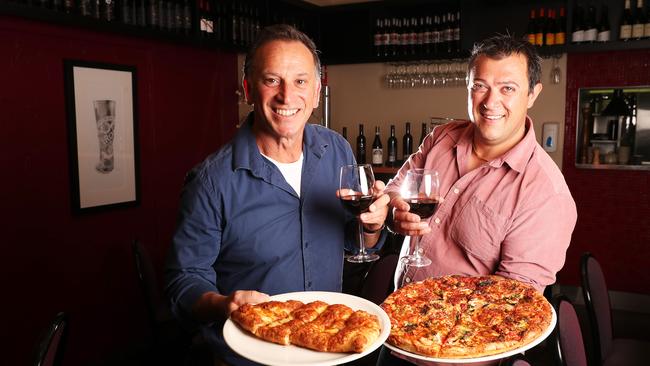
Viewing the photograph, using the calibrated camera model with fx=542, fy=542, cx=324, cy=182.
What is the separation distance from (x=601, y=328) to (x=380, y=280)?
1011mm

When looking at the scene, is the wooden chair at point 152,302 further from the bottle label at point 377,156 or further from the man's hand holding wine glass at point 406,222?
the bottle label at point 377,156

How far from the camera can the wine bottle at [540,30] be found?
4.76 metres

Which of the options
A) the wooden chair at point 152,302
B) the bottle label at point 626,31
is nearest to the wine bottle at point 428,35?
the bottle label at point 626,31

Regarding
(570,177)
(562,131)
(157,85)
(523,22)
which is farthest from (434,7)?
(157,85)

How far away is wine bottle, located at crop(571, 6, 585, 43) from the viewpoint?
A: 15.1 ft

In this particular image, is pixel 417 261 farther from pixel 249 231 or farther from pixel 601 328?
pixel 601 328

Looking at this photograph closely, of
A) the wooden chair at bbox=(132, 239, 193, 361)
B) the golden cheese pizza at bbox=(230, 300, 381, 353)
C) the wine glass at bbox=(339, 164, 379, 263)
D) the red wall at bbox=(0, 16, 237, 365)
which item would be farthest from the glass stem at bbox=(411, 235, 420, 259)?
the red wall at bbox=(0, 16, 237, 365)

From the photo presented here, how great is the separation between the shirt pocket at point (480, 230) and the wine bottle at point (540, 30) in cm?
360

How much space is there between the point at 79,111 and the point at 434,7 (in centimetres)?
346

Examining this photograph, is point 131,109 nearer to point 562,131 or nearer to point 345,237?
point 345,237

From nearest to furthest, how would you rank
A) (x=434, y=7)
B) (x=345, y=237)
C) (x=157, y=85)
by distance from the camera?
(x=345, y=237) < (x=157, y=85) < (x=434, y=7)

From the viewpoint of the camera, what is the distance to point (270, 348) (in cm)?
111

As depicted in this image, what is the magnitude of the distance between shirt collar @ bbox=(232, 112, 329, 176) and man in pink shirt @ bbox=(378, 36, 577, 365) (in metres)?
0.29

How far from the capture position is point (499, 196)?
1667 millimetres
